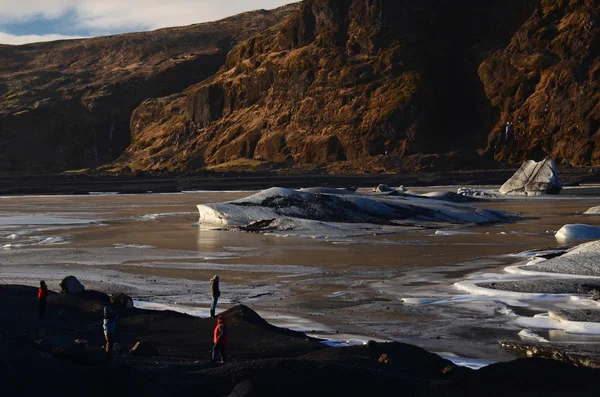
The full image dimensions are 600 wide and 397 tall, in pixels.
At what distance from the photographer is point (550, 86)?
10369cm

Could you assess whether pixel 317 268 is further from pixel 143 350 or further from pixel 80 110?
pixel 80 110

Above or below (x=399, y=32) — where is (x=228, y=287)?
below

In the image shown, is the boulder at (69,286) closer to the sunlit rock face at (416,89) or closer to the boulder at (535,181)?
the boulder at (535,181)

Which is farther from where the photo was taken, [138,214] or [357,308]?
[138,214]

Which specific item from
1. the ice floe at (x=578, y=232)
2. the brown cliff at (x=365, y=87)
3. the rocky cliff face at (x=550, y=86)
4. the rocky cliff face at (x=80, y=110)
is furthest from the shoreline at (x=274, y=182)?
the rocky cliff face at (x=80, y=110)

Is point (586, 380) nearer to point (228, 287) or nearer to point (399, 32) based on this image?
point (228, 287)

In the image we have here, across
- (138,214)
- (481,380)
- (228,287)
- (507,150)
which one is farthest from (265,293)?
(507,150)

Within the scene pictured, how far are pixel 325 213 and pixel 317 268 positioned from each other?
13.7 m

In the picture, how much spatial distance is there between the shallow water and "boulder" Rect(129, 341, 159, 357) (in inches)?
145

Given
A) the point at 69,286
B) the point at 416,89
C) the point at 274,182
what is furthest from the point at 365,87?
the point at 69,286

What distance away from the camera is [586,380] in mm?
11000

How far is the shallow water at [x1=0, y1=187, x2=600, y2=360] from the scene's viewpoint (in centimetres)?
1677

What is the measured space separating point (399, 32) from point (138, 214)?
75.0 meters

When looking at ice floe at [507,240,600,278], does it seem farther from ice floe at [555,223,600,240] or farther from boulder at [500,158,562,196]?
boulder at [500,158,562,196]
